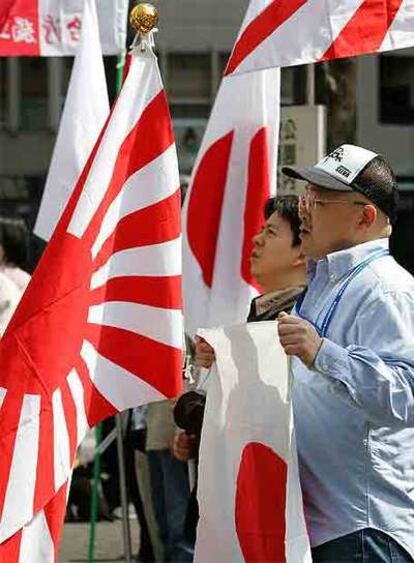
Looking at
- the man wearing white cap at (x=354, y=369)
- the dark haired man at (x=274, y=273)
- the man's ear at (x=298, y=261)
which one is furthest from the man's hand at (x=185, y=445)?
the man wearing white cap at (x=354, y=369)

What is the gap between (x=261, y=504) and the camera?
383cm

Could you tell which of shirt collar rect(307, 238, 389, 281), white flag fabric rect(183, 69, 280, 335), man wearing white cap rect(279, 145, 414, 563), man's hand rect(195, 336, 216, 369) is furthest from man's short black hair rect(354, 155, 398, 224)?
white flag fabric rect(183, 69, 280, 335)

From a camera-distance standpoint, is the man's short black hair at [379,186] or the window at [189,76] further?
the window at [189,76]

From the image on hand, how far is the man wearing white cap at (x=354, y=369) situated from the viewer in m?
3.51

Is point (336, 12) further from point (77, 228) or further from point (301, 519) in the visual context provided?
point (301, 519)

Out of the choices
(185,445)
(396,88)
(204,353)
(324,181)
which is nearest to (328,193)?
(324,181)

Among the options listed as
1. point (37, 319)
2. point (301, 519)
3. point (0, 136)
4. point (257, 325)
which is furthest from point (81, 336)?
point (0, 136)

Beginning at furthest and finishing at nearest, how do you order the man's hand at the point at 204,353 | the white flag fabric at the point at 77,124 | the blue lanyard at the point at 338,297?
the white flag fabric at the point at 77,124, the man's hand at the point at 204,353, the blue lanyard at the point at 338,297

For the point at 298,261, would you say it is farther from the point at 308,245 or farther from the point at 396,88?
the point at 396,88

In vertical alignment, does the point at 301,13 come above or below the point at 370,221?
above

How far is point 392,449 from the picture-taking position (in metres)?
3.67

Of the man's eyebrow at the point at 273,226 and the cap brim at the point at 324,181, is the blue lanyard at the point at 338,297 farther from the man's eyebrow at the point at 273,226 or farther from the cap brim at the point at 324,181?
the man's eyebrow at the point at 273,226

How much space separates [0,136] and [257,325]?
906 inches

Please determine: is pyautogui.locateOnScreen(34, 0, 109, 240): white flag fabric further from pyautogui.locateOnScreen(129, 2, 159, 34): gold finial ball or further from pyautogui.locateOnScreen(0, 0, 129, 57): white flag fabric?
pyautogui.locateOnScreen(129, 2, 159, 34): gold finial ball
